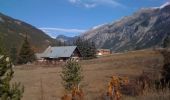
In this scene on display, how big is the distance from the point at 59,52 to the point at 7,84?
397ft

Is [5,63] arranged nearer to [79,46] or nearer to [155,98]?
[155,98]

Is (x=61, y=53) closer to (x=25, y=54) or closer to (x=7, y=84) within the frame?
(x=25, y=54)

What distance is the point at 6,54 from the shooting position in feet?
32.1

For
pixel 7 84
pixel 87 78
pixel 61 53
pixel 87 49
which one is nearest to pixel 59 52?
pixel 61 53

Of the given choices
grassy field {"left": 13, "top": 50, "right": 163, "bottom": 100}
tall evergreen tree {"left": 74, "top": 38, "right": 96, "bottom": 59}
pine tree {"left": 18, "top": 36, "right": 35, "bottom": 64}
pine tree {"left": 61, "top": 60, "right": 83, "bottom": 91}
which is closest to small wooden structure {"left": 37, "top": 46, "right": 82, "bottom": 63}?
tall evergreen tree {"left": 74, "top": 38, "right": 96, "bottom": 59}

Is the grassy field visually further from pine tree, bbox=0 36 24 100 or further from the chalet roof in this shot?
the chalet roof

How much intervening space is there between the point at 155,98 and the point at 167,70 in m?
10.6

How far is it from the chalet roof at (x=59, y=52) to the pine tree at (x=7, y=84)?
113 metres

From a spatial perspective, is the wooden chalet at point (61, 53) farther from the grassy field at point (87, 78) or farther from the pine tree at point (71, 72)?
the pine tree at point (71, 72)

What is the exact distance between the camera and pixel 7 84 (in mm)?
9094

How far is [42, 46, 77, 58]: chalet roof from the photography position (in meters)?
124

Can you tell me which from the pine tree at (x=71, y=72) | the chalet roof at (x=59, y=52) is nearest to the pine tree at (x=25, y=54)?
the chalet roof at (x=59, y=52)

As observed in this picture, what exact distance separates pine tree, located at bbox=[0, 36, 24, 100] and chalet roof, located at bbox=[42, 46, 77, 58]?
113m

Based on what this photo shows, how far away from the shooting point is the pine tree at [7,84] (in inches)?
354
